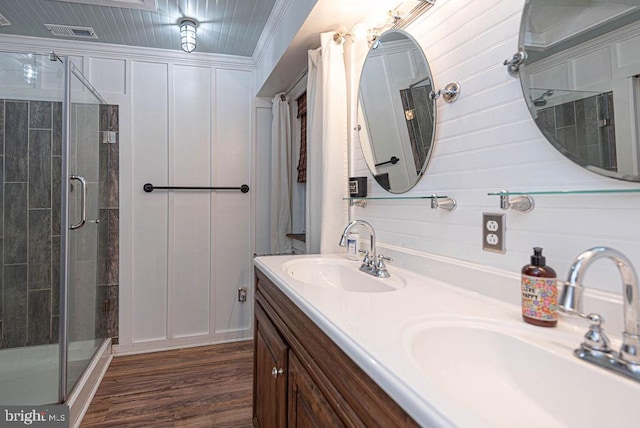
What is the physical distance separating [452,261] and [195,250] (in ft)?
7.29

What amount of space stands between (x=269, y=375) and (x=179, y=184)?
74.8 inches

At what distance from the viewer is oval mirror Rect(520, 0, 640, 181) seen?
0.68 metres

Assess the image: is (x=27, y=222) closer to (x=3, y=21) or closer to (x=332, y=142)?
(x=3, y=21)

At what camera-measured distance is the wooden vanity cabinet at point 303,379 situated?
627mm

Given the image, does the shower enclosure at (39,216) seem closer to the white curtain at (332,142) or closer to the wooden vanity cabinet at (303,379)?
the wooden vanity cabinet at (303,379)

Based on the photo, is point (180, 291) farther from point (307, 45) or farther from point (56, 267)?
point (307, 45)

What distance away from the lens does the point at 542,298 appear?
0.74 m

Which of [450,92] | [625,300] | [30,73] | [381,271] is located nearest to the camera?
[625,300]

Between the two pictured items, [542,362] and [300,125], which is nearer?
[542,362]

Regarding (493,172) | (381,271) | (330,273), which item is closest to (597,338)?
(493,172)

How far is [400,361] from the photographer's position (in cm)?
58

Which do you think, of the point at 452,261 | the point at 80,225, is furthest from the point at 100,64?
the point at 452,261

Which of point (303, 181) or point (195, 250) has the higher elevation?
point (303, 181)

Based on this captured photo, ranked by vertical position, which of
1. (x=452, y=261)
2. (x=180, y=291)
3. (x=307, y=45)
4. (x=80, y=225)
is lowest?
(x=180, y=291)
